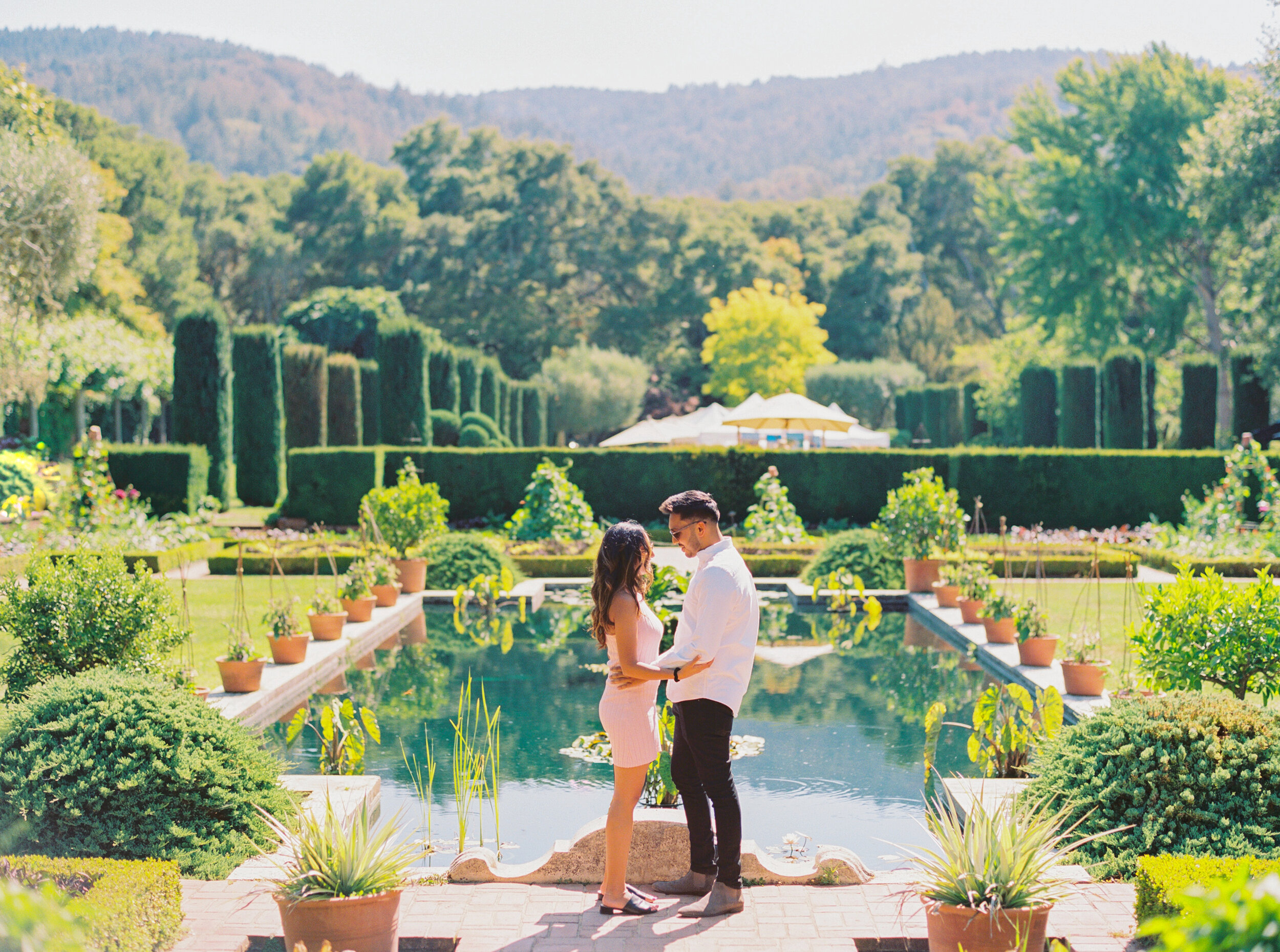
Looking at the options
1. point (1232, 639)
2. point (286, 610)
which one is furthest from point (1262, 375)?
point (286, 610)

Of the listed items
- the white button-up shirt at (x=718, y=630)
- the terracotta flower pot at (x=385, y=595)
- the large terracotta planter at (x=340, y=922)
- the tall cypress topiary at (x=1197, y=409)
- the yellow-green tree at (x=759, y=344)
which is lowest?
the terracotta flower pot at (x=385, y=595)

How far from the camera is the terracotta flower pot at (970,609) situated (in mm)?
10312

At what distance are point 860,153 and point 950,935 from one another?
18583cm

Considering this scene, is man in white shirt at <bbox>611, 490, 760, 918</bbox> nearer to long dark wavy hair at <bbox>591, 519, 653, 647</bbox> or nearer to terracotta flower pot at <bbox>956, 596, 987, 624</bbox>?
long dark wavy hair at <bbox>591, 519, 653, 647</bbox>

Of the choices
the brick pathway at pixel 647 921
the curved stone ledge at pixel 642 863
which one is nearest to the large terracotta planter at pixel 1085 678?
the brick pathway at pixel 647 921

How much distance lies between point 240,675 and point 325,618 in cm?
218

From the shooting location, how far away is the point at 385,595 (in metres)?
11.7

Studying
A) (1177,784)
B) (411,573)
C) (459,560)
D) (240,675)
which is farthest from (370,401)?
(1177,784)

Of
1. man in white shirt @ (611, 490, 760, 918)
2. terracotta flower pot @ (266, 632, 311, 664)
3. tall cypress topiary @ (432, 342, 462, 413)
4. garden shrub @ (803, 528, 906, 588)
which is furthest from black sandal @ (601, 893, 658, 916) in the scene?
tall cypress topiary @ (432, 342, 462, 413)

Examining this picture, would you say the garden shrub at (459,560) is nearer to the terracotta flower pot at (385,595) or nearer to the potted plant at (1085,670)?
the terracotta flower pot at (385,595)

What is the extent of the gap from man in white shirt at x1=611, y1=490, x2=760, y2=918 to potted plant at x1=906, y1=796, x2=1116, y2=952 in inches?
27.9

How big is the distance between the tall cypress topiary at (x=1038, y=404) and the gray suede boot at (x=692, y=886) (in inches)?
867

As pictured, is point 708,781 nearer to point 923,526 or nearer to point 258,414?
point 923,526

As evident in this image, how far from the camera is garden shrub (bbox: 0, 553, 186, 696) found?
6141 mm
